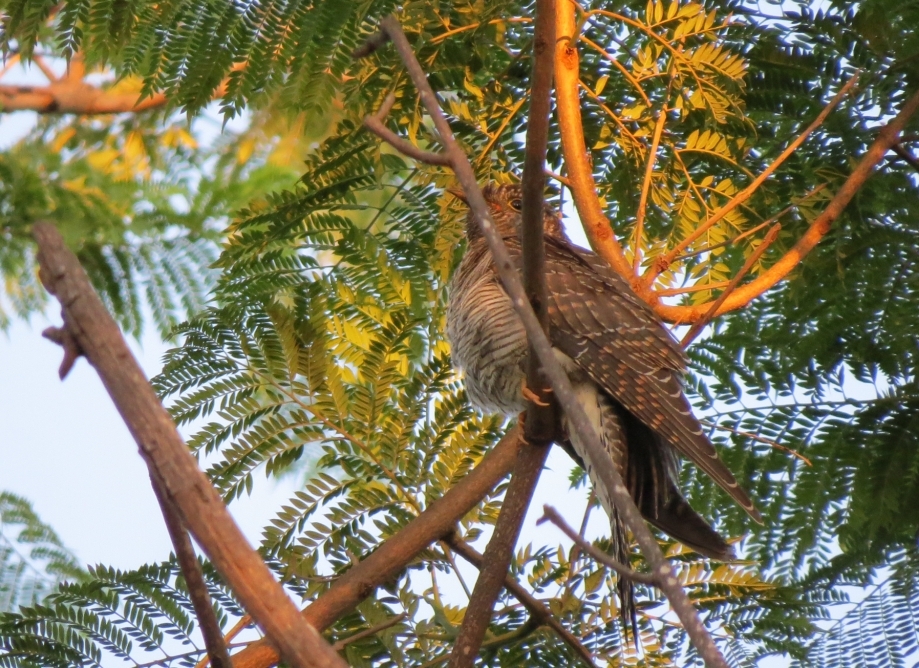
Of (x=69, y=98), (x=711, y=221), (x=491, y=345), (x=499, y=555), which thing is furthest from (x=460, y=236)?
(x=69, y=98)

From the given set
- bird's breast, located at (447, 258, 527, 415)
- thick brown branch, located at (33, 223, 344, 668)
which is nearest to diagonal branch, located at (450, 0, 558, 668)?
bird's breast, located at (447, 258, 527, 415)

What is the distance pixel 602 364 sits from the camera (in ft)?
10.3

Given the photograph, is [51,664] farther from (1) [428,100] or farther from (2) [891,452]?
(2) [891,452]

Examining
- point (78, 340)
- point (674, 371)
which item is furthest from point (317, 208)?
point (78, 340)

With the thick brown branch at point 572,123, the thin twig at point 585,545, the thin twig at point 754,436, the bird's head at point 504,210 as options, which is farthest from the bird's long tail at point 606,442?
the thin twig at point 585,545

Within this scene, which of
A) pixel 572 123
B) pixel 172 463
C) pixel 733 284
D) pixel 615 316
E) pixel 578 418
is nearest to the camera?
pixel 172 463

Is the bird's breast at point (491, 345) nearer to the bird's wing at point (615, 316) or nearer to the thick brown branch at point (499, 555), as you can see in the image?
the bird's wing at point (615, 316)

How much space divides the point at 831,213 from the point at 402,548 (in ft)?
4.99

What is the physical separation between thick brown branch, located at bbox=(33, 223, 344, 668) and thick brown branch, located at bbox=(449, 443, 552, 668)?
3.49 ft

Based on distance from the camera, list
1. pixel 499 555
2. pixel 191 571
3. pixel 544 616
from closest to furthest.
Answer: pixel 191 571, pixel 499 555, pixel 544 616

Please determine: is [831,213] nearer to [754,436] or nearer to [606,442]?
[754,436]

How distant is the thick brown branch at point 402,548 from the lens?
2.37 m

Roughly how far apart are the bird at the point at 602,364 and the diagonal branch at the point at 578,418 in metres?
1.19

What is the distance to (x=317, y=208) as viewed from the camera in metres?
3.24
